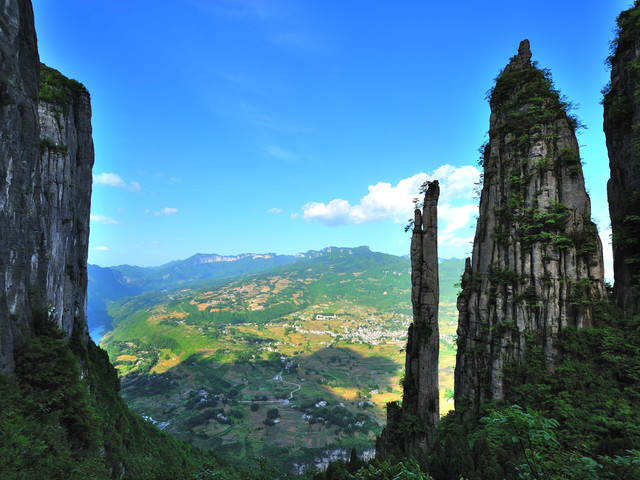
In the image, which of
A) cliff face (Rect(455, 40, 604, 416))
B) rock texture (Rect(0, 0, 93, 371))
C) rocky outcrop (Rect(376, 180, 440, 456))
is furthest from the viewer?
rocky outcrop (Rect(376, 180, 440, 456))

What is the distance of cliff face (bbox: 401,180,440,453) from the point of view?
22438 mm

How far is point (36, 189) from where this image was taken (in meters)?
24.6

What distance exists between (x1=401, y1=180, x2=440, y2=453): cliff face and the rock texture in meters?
29.9

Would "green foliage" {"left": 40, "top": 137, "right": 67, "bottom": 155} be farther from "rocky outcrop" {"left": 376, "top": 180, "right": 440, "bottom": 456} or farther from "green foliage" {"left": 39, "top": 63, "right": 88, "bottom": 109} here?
"rocky outcrop" {"left": 376, "top": 180, "right": 440, "bottom": 456}

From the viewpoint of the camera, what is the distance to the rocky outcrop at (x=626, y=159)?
1736 centimetres

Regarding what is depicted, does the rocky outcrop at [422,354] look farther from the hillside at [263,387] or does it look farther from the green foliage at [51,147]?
the hillside at [263,387]

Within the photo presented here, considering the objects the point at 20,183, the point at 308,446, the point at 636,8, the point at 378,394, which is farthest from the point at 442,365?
the point at 20,183

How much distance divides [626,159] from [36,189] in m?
47.1

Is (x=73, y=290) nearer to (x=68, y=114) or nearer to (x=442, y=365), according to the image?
(x=68, y=114)

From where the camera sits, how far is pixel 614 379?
15.3m

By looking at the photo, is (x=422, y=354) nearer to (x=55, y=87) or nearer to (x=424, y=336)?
(x=424, y=336)

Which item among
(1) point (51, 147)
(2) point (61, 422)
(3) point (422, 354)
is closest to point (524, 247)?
(3) point (422, 354)

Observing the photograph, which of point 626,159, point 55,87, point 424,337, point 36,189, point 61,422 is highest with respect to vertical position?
point 55,87

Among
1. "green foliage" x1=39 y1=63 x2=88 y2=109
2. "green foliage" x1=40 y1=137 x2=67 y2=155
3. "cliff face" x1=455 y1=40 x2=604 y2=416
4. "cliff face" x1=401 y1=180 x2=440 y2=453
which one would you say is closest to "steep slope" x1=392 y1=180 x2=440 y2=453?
"cliff face" x1=401 y1=180 x2=440 y2=453
